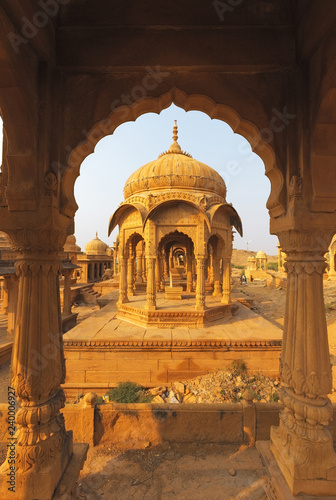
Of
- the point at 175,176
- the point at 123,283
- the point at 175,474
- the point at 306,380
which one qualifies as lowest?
the point at 175,474

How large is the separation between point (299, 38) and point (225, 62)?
78cm

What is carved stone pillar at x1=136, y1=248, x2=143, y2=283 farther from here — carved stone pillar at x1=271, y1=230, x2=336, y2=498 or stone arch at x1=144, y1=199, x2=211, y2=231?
carved stone pillar at x1=271, y1=230, x2=336, y2=498

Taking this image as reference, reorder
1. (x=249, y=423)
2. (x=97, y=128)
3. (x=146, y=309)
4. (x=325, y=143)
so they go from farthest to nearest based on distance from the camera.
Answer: (x=146, y=309) → (x=249, y=423) → (x=97, y=128) → (x=325, y=143)

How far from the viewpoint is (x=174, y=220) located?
9992 mm

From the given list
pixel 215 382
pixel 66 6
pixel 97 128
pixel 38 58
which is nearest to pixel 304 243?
pixel 97 128

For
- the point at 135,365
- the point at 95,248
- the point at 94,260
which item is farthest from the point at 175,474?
the point at 95,248

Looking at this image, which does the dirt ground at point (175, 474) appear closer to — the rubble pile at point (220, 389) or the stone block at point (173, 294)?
the rubble pile at point (220, 389)

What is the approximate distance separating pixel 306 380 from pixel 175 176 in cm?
959

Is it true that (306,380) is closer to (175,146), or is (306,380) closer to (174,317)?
(174,317)

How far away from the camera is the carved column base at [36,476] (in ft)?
7.90

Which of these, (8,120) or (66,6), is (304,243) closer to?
(8,120)

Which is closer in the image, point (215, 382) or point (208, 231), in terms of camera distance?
point (215, 382)

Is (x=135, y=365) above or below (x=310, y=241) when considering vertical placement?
below

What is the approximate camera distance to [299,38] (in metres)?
2.68
